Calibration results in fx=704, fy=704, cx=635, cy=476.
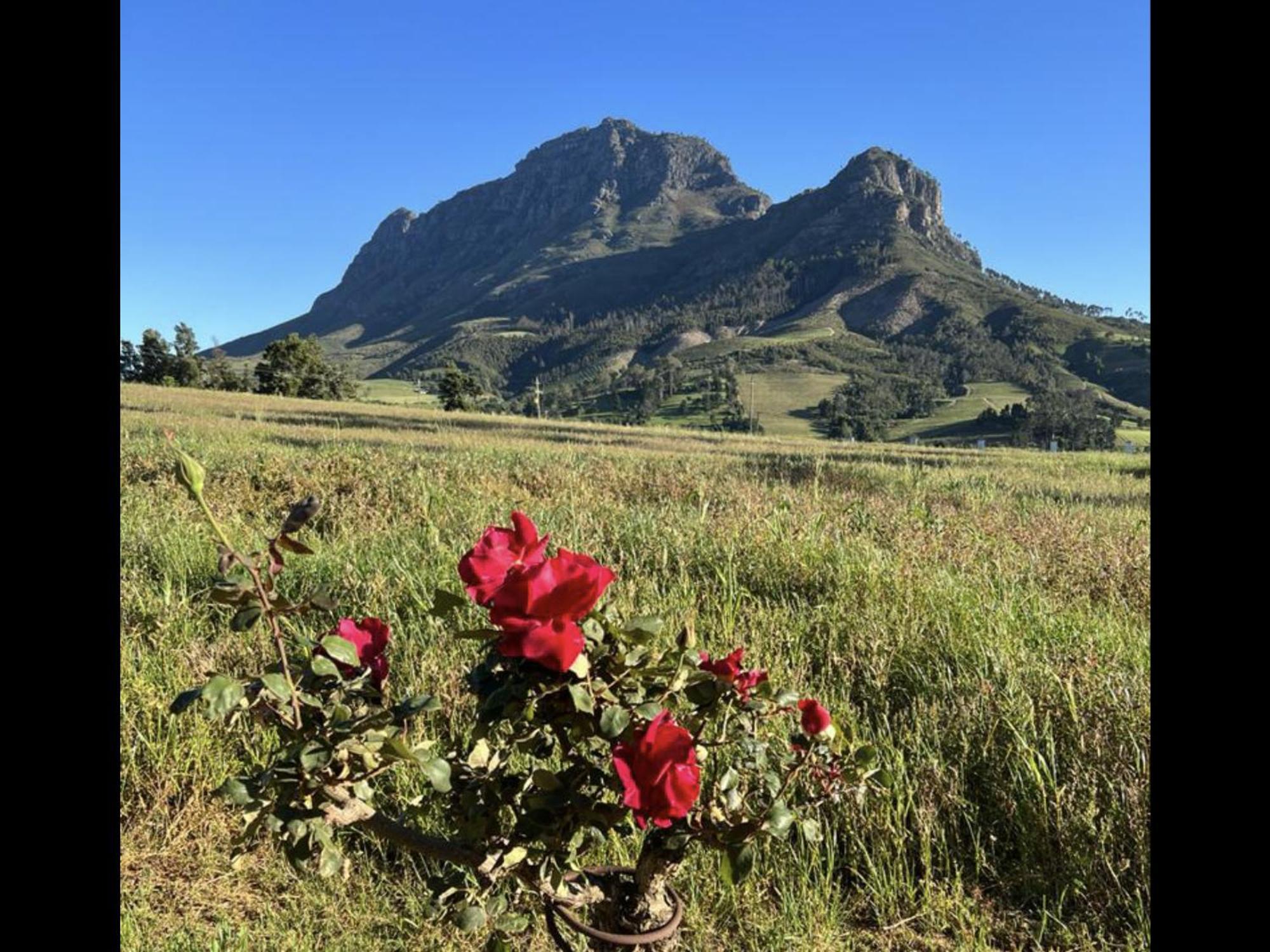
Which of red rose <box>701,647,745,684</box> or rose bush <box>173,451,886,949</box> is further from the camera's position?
red rose <box>701,647,745,684</box>

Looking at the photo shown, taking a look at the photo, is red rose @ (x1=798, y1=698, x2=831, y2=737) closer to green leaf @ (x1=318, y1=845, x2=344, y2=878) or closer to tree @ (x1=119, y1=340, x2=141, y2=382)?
green leaf @ (x1=318, y1=845, x2=344, y2=878)

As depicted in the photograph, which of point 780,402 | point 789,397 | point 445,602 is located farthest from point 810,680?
point 789,397

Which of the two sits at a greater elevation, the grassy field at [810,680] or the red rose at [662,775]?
the red rose at [662,775]

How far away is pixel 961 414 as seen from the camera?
345 ft

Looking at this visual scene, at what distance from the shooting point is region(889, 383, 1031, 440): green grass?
3654 inches

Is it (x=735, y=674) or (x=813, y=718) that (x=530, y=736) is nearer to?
(x=735, y=674)

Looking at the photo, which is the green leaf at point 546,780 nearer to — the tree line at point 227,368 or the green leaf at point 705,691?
the green leaf at point 705,691

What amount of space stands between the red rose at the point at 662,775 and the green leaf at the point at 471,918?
0.33 m

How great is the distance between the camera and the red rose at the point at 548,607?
1057 mm

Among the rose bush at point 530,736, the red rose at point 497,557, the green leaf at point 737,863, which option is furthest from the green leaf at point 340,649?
the green leaf at point 737,863

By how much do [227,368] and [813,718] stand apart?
7314 centimetres

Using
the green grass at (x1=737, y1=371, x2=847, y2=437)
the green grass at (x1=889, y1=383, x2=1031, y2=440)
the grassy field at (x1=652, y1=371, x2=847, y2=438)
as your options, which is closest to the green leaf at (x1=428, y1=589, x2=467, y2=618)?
the grassy field at (x1=652, y1=371, x2=847, y2=438)

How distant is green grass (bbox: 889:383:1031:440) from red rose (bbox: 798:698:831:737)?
90.2 m
